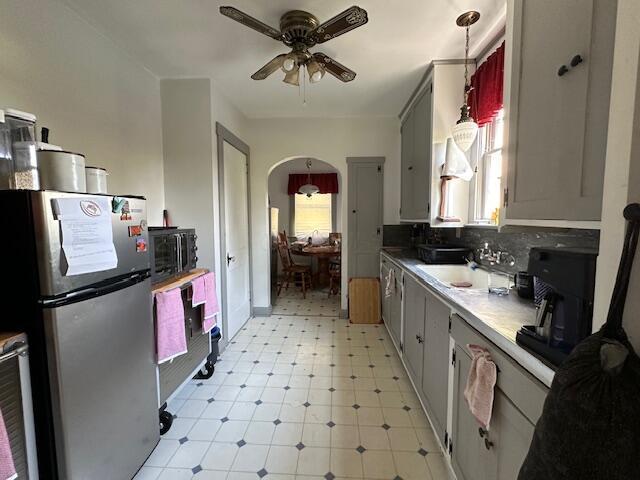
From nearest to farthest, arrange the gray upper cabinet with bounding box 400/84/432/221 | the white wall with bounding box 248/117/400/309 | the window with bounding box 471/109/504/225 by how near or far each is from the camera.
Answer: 1. the window with bounding box 471/109/504/225
2. the gray upper cabinet with bounding box 400/84/432/221
3. the white wall with bounding box 248/117/400/309

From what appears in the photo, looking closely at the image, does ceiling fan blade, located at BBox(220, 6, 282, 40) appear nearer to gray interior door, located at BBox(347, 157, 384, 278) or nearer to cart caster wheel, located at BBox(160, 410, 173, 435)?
gray interior door, located at BBox(347, 157, 384, 278)

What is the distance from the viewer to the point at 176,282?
1.90 metres

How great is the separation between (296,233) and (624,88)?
591cm

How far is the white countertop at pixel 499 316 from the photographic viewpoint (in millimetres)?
819

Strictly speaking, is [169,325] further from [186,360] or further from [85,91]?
[85,91]

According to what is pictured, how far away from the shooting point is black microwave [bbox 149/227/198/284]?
1742mm

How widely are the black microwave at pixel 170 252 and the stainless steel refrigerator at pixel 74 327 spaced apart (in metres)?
0.33

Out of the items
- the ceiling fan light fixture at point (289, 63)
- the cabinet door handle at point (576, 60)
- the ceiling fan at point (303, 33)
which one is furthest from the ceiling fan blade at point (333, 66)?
the cabinet door handle at point (576, 60)

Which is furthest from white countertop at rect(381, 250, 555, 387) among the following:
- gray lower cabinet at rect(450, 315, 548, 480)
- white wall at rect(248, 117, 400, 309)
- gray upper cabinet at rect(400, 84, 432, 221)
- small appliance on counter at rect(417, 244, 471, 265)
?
white wall at rect(248, 117, 400, 309)

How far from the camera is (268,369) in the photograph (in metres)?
2.51

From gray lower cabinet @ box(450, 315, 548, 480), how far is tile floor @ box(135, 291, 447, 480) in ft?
1.39

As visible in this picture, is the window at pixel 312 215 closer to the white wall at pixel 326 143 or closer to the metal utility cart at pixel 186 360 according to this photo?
the white wall at pixel 326 143

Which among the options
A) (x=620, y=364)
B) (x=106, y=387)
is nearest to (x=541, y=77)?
(x=620, y=364)

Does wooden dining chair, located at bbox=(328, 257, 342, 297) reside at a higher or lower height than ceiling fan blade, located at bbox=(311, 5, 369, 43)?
lower
